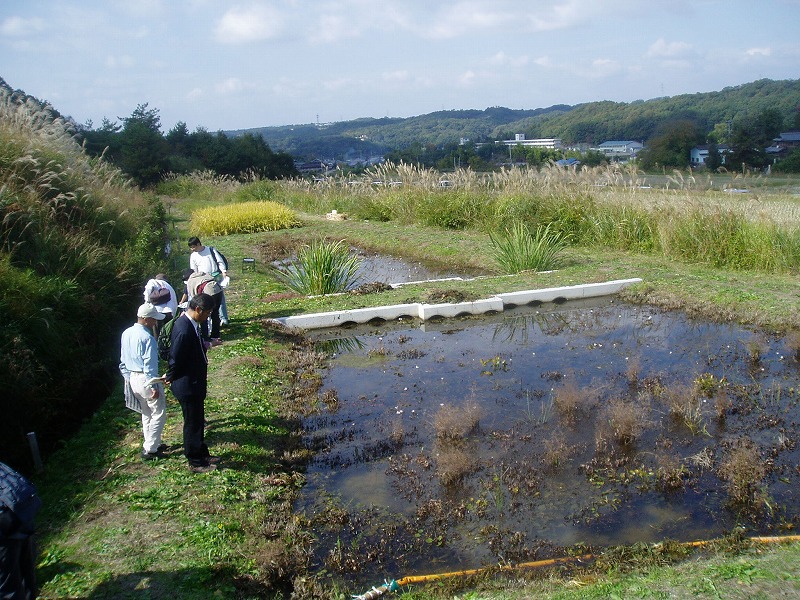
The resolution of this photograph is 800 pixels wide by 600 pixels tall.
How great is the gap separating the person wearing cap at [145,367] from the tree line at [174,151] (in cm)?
2973

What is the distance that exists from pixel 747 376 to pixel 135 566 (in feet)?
22.4

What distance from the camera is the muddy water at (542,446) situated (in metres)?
4.96

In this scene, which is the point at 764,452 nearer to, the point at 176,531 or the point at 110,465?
the point at 176,531

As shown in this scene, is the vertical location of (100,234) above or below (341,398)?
above

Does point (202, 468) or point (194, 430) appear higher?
point (194, 430)

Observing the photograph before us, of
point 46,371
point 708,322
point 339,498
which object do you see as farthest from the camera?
point 708,322

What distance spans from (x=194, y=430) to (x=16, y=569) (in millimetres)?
2363

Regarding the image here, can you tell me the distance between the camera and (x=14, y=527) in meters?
3.25

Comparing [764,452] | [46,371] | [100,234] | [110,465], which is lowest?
[764,452]

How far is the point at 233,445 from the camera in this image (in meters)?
6.29

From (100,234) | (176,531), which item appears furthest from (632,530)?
(100,234)

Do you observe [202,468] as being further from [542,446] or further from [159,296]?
[542,446]

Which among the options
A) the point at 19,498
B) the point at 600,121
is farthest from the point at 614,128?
the point at 19,498

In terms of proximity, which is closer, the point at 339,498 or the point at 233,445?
the point at 339,498
